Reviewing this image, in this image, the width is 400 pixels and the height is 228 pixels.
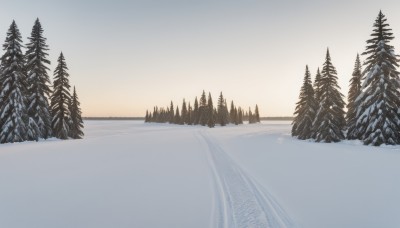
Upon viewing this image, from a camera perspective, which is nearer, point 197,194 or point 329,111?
point 197,194

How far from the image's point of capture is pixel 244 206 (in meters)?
8.53

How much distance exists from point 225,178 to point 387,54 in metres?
27.2

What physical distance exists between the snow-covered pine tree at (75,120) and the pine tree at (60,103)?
161 cm

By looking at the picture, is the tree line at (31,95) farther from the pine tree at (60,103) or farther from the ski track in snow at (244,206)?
the ski track in snow at (244,206)

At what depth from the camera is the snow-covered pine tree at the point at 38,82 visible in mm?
36250

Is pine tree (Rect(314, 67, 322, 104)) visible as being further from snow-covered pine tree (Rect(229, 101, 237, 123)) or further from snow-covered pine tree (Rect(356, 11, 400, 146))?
snow-covered pine tree (Rect(229, 101, 237, 123))

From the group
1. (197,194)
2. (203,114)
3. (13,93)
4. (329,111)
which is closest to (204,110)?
(203,114)

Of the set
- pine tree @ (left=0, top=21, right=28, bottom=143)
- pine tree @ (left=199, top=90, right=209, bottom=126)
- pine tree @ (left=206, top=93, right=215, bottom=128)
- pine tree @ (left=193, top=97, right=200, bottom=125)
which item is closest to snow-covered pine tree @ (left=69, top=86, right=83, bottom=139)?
pine tree @ (left=0, top=21, right=28, bottom=143)

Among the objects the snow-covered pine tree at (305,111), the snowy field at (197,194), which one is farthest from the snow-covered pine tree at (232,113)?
the snowy field at (197,194)

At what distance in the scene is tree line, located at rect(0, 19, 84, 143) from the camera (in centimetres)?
3269

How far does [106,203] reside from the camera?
903 centimetres

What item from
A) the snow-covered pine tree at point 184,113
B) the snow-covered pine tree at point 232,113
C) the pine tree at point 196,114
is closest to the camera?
the pine tree at point 196,114

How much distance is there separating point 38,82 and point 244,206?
37.1 metres

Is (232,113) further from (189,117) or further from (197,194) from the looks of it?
(197,194)
